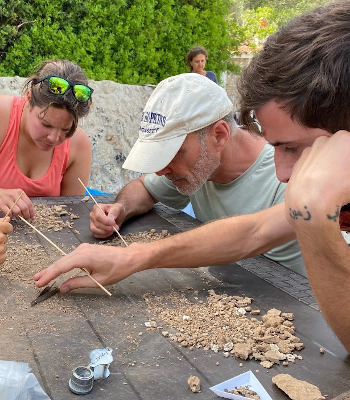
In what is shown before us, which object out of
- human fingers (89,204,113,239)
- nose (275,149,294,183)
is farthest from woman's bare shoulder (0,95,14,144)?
nose (275,149,294,183)

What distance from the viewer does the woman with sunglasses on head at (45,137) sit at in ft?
9.84

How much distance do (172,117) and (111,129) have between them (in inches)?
156

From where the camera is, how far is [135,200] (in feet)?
9.78

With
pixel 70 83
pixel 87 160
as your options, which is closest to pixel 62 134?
pixel 70 83

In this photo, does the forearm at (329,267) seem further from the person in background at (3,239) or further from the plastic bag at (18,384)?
the person in background at (3,239)

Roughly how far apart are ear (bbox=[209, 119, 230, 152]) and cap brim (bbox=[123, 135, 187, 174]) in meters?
0.19

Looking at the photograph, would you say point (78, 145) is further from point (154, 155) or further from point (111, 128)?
point (111, 128)

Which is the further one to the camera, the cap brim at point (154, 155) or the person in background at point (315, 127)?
the cap brim at point (154, 155)

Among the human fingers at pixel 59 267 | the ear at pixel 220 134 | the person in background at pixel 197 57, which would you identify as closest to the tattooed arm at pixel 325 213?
the human fingers at pixel 59 267

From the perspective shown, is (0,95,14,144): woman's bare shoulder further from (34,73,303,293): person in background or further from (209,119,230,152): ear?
(209,119,230,152): ear

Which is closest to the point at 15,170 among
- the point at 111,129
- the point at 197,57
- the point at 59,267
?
the point at 59,267

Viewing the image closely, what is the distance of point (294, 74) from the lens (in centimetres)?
141

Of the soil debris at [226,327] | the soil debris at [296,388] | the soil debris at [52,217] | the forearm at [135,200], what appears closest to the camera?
the soil debris at [296,388]

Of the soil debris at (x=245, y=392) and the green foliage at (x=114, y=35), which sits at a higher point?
the green foliage at (x=114, y=35)
